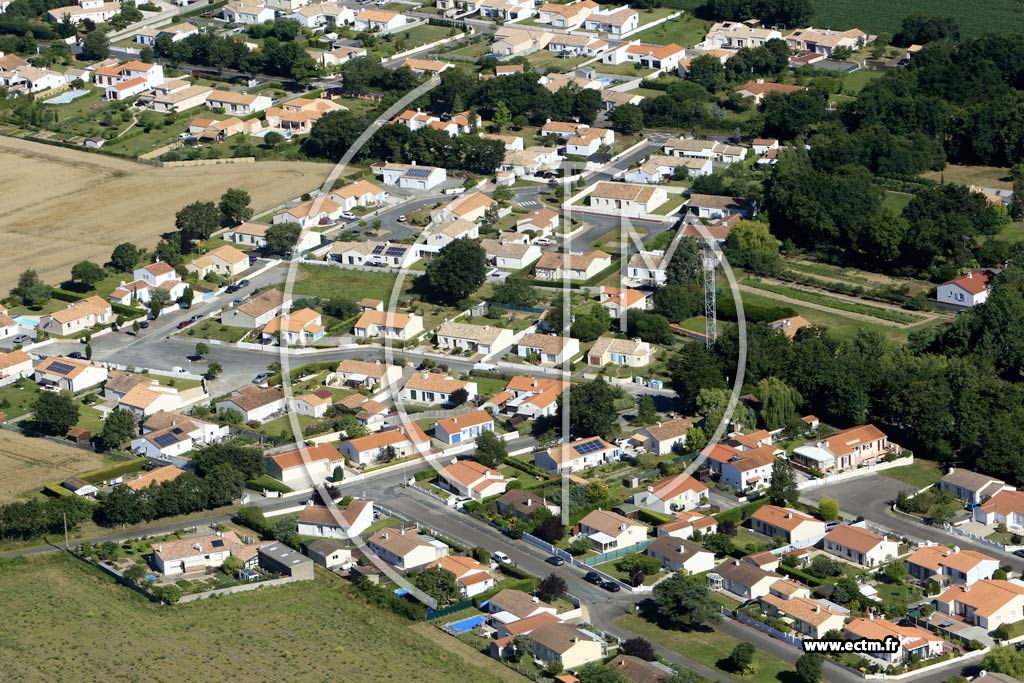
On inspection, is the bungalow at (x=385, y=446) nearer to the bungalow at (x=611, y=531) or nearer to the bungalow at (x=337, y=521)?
the bungalow at (x=337, y=521)

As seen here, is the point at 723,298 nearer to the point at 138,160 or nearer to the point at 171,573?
the point at 171,573

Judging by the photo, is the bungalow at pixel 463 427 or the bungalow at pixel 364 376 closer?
the bungalow at pixel 463 427

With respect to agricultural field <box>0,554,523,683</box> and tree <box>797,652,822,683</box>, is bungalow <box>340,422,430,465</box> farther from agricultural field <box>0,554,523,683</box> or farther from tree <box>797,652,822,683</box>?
tree <box>797,652,822,683</box>

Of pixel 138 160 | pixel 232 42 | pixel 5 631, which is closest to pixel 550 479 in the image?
pixel 5 631

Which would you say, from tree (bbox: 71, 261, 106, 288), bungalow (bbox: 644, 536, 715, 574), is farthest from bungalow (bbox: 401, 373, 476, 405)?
tree (bbox: 71, 261, 106, 288)

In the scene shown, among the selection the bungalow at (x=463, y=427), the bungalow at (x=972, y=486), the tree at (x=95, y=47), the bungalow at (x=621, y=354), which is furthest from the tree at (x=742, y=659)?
the tree at (x=95, y=47)

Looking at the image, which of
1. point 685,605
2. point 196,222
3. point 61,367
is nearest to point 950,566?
point 685,605
